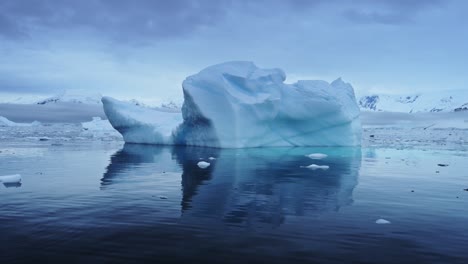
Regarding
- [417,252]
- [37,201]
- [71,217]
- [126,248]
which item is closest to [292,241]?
[417,252]

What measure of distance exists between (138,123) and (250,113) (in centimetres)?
850

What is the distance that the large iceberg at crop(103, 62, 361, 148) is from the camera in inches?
883

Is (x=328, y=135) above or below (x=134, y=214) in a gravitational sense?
above

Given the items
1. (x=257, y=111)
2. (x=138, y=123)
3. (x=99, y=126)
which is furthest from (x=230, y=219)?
(x=99, y=126)

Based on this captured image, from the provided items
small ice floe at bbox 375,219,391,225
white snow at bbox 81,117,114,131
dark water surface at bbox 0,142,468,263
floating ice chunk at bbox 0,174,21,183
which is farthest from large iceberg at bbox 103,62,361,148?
white snow at bbox 81,117,114,131

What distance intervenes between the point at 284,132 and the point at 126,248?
21.1 m

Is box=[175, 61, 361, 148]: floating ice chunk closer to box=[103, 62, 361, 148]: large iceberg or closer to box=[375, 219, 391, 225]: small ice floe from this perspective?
box=[103, 62, 361, 148]: large iceberg

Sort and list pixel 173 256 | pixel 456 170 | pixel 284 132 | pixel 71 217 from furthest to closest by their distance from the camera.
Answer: pixel 284 132, pixel 456 170, pixel 71 217, pixel 173 256

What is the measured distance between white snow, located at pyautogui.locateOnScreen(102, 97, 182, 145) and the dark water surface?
15812 mm

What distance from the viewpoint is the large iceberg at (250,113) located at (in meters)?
22.4

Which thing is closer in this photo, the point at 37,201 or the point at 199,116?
the point at 37,201

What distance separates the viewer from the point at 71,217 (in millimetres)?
6207

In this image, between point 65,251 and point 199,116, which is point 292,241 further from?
point 199,116

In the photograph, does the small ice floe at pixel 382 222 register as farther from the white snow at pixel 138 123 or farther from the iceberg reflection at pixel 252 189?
the white snow at pixel 138 123
